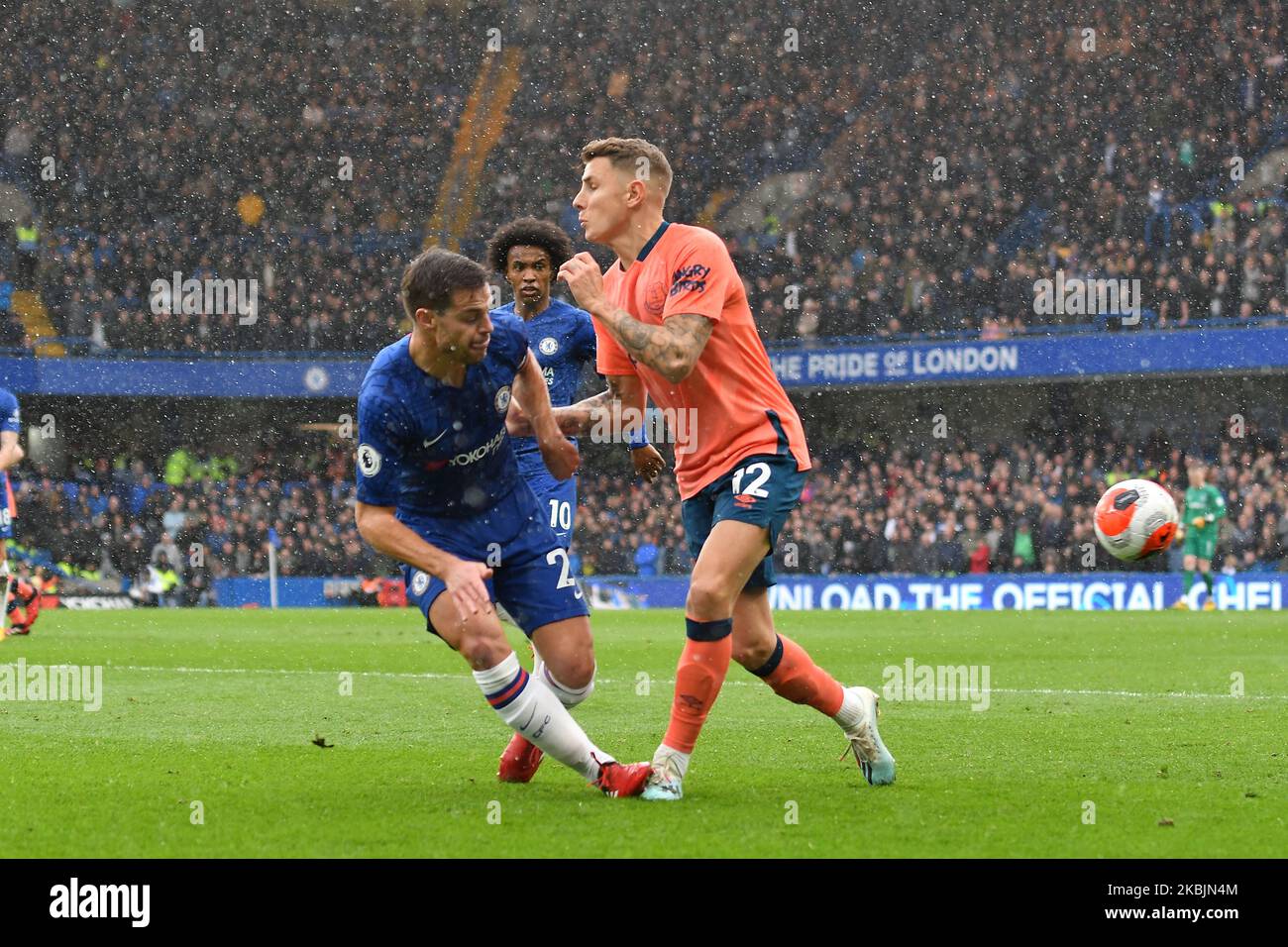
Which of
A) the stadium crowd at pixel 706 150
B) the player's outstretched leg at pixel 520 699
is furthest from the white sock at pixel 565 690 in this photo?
the stadium crowd at pixel 706 150

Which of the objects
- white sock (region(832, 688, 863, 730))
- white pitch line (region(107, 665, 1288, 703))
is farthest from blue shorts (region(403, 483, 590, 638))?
white pitch line (region(107, 665, 1288, 703))

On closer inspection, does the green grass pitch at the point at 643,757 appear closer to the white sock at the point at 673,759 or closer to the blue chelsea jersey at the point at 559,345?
→ the white sock at the point at 673,759

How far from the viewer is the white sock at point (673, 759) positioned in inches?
228

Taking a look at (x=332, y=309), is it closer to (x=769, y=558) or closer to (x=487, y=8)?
(x=487, y=8)

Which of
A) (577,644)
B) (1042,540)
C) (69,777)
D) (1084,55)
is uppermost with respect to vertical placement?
(1084,55)

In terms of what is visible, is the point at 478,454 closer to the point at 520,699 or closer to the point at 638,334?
the point at 638,334

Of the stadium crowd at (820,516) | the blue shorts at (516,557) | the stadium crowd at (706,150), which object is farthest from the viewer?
the stadium crowd at (706,150)

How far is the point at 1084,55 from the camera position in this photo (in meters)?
31.5

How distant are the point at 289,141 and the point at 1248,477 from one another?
67.9ft

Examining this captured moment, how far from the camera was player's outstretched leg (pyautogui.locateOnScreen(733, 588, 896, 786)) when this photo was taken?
239 inches

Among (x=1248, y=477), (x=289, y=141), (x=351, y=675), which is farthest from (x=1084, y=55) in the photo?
(x=351, y=675)

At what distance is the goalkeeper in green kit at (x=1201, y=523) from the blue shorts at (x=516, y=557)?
1764cm

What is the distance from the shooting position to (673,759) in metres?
5.81

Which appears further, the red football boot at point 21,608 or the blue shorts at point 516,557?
the red football boot at point 21,608
